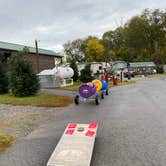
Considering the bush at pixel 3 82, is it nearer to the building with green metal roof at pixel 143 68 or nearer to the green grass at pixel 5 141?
the green grass at pixel 5 141

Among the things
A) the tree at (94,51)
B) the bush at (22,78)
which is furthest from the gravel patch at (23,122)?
the tree at (94,51)

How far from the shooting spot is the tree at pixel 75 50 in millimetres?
65000

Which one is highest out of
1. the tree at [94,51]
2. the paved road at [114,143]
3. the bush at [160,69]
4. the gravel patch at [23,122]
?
the tree at [94,51]

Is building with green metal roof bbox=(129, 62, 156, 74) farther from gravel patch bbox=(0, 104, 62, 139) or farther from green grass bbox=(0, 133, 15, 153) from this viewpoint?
green grass bbox=(0, 133, 15, 153)

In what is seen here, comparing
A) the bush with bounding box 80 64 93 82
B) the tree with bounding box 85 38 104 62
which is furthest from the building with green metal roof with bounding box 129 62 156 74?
the bush with bounding box 80 64 93 82

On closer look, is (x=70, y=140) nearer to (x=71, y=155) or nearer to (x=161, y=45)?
(x=71, y=155)

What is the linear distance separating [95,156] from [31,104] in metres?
7.84

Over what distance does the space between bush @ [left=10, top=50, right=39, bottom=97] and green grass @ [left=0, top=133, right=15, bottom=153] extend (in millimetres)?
8721

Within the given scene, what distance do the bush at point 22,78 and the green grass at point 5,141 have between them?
872cm

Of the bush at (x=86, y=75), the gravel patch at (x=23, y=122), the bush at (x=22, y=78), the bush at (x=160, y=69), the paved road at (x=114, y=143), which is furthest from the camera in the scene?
the bush at (x=160, y=69)

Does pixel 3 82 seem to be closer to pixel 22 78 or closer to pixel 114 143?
pixel 22 78

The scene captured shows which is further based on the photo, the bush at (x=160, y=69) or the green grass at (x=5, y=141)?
the bush at (x=160, y=69)

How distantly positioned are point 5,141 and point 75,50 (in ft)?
202

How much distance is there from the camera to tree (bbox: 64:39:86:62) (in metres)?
65.0
